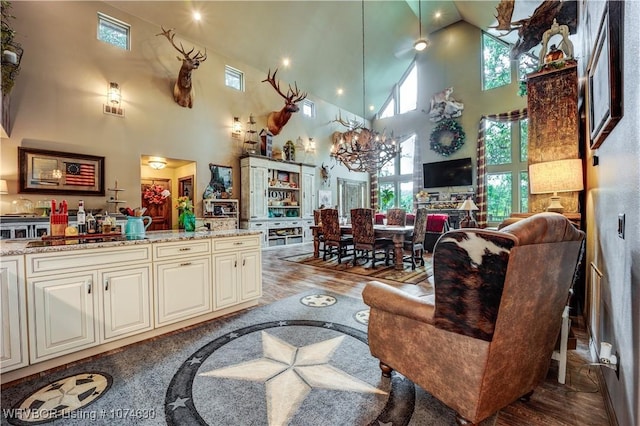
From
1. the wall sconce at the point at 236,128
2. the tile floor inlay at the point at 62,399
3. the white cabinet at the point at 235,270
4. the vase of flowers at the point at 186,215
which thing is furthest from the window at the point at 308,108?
the tile floor inlay at the point at 62,399

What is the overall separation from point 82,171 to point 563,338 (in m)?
6.91

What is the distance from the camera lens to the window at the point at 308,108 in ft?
30.2

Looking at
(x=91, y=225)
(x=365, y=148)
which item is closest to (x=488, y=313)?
(x=91, y=225)

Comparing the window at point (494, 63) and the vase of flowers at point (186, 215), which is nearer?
the vase of flowers at point (186, 215)

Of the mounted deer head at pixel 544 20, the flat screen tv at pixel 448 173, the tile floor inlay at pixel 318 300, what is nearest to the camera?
the tile floor inlay at pixel 318 300

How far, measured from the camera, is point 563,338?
5.81ft

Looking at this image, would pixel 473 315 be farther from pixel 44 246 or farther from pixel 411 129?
pixel 411 129

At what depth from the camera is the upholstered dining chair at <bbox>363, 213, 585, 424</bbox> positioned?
1.15 metres

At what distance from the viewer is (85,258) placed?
2029 mm

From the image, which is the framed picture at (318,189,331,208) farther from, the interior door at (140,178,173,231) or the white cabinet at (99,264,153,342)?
the white cabinet at (99,264,153,342)

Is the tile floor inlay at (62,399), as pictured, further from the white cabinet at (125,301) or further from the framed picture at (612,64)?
the framed picture at (612,64)

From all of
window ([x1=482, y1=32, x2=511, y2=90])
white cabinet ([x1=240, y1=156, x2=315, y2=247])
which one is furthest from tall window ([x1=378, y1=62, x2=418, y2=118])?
white cabinet ([x1=240, y1=156, x2=315, y2=247])

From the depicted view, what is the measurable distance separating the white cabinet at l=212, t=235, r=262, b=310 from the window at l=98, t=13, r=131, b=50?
544 cm

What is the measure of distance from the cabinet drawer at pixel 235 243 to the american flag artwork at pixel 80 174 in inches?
161
